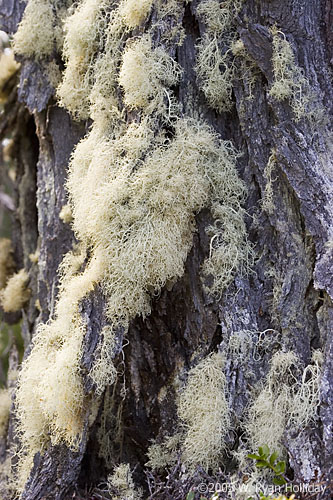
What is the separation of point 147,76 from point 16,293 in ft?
5.92

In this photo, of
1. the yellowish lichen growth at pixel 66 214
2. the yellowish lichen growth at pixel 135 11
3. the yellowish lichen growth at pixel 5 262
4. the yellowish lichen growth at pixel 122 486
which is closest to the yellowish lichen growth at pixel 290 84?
the yellowish lichen growth at pixel 135 11

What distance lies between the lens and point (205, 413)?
246 cm

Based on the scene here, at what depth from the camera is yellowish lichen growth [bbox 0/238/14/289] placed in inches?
155

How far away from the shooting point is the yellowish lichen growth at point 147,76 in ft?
8.90

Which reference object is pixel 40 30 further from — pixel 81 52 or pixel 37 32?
pixel 81 52

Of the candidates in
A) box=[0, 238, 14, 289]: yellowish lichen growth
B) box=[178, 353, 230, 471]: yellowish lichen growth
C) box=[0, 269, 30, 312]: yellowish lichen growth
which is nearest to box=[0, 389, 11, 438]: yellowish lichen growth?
box=[0, 269, 30, 312]: yellowish lichen growth

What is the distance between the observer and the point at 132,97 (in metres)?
2.74

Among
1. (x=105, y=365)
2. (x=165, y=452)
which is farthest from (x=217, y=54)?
(x=165, y=452)

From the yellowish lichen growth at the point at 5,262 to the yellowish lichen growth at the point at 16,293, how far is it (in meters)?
0.24

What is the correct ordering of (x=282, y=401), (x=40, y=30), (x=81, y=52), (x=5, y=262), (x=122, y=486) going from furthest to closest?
(x=5, y=262) → (x=40, y=30) → (x=81, y=52) → (x=122, y=486) → (x=282, y=401)

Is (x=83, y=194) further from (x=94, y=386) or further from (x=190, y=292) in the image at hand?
(x=94, y=386)

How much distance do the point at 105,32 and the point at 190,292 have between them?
1.54m

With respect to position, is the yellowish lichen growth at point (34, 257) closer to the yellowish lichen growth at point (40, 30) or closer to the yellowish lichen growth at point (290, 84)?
the yellowish lichen growth at point (40, 30)

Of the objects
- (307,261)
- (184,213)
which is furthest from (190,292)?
(307,261)
